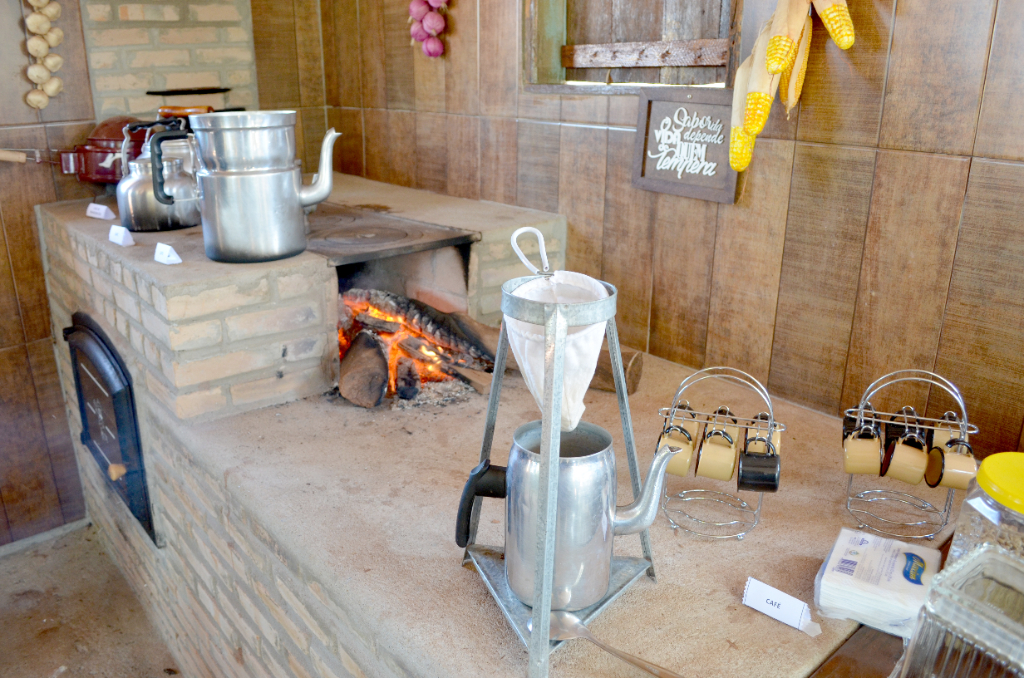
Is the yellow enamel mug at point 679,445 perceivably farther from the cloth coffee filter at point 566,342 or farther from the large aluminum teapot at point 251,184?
the large aluminum teapot at point 251,184

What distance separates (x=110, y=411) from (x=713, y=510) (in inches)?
73.2

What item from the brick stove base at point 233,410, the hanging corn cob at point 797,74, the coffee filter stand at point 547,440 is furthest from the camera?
the hanging corn cob at point 797,74

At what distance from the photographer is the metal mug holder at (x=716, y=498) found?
56.8 inches

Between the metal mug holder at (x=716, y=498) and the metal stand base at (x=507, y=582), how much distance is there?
9.7 inches

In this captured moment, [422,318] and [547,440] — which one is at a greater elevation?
[547,440]

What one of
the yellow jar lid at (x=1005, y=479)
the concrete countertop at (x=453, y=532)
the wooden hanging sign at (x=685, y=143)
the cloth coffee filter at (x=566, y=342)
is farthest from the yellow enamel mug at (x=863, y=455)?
the wooden hanging sign at (x=685, y=143)

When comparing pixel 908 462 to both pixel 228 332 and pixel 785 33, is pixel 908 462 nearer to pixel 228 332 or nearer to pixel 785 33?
pixel 785 33

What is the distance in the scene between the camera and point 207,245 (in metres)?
1.98

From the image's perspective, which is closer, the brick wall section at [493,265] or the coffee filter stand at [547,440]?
the coffee filter stand at [547,440]

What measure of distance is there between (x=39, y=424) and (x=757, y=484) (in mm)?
2791

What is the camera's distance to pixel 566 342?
102 centimetres

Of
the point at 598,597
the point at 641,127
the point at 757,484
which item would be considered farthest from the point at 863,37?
the point at 598,597

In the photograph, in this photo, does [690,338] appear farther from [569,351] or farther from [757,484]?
[569,351]

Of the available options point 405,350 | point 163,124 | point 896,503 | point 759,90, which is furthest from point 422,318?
point 896,503
